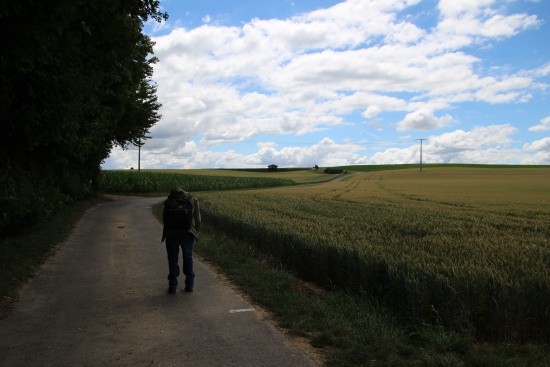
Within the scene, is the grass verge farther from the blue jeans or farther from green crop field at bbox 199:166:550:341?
green crop field at bbox 199:166:550:341

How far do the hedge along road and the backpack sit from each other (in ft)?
3.73

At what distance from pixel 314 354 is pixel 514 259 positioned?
4540mm

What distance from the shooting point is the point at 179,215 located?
7.85 m

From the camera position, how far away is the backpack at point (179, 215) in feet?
25.8

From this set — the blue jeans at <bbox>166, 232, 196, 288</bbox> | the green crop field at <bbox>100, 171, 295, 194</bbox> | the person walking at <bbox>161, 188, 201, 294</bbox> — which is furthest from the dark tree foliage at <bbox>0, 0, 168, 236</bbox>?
the green crop field at <bbox>100, 171, 295, 194</bbox>

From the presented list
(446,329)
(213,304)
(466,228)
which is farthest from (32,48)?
(466,228)

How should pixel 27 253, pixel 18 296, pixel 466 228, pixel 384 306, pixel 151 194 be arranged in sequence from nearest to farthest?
pixel 384 306, pixel 18 296, pixel 27 253, pixel 466 228, pixel 151 194

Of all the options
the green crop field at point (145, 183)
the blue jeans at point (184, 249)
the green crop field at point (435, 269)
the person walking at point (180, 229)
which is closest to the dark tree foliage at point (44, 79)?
the person walking at point (180, 229)

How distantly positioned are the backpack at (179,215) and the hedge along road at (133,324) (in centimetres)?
114

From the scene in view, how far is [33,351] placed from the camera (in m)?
5.07

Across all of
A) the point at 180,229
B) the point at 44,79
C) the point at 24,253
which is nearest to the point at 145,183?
the point at 24,253

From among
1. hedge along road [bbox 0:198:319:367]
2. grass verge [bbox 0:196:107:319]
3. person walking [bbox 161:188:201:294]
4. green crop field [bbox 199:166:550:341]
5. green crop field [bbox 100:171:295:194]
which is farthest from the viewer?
green crop field [bbox 100:171:295:194]

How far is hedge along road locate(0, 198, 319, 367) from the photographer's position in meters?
4.87

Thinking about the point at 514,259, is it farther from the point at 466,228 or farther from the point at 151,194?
the point at 151,194
